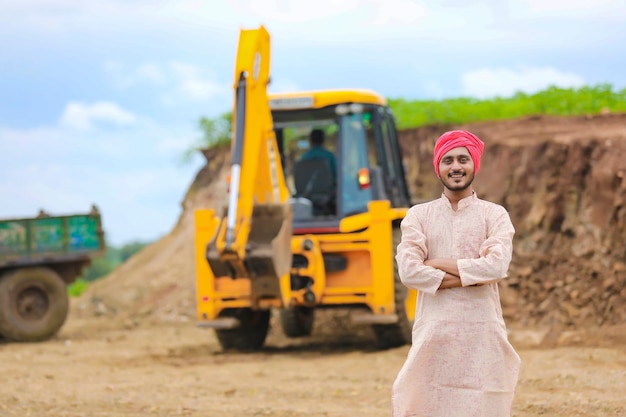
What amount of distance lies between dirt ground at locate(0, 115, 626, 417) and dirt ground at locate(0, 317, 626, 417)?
2cm

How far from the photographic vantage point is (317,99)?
12.1 m

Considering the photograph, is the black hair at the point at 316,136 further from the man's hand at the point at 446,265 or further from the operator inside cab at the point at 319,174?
the man's hand at the point at 446,265

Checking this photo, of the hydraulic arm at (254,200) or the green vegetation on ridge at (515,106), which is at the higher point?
the green vegetation on ridge at (515,106)

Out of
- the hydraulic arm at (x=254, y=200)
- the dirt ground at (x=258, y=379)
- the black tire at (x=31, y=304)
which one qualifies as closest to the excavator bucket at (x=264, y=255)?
the hydraulic arm at (x=254, y=200)

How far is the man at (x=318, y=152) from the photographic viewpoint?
40.2 ft

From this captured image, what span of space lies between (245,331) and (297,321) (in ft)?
5.35

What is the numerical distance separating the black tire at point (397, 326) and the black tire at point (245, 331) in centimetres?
162

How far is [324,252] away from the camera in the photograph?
462 inches

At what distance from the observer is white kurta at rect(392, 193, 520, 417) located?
4.76 meters

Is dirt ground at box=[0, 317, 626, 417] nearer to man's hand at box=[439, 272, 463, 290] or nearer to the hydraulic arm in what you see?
the hydraulic arm

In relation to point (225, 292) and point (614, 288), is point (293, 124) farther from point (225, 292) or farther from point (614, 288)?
point (614, 288)

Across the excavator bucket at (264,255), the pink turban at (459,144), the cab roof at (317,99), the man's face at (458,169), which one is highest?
the cab roof at (317,99)

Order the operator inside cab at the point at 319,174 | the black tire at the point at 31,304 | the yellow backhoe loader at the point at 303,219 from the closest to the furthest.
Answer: the yellow backhoe loader at the point at 303,219
the operator inside cab at the point at 319,174
the black tire at the point at 31,304

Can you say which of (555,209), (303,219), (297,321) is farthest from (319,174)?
(555,209)
